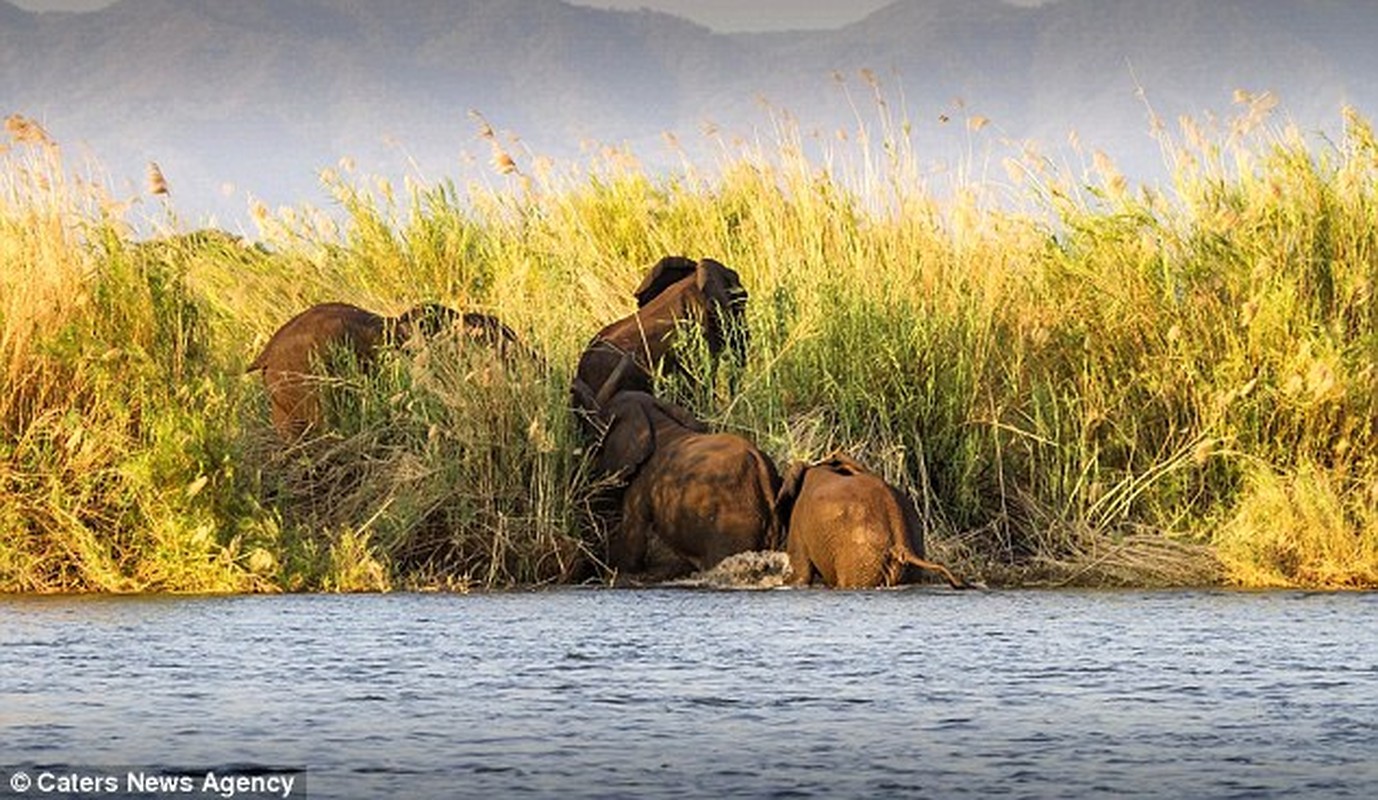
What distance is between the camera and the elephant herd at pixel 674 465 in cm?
1129

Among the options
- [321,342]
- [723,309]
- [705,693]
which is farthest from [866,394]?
[705,693]

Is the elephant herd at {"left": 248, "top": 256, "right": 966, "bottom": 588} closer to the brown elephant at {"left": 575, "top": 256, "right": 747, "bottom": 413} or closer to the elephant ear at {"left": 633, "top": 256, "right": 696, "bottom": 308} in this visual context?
the brown elephant at {"left": 575, "top": 256, "right": 747, "bottom": 413}

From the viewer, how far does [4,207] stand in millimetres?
12109

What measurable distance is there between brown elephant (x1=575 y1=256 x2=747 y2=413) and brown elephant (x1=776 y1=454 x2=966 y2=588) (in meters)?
1.70

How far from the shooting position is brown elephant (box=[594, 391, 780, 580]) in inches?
457

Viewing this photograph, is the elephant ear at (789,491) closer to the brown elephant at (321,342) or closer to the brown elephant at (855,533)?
the brown elephant at (855,533)

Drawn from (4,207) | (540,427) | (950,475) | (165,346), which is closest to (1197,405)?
(950,475)

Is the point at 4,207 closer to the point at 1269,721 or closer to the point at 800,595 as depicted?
the point at 800,595

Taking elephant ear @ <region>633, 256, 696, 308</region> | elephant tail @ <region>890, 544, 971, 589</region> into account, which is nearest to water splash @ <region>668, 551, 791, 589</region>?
elephant tail @ <region>890, 544, 971, 589</region>

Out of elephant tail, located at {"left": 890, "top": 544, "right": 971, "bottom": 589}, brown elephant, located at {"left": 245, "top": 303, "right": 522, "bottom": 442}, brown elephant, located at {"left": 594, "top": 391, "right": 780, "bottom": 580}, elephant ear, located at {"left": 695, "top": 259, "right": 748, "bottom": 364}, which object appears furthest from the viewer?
elephant ear, located at {"left": 695, "top": 259, "right": 748, "bottom": 364}

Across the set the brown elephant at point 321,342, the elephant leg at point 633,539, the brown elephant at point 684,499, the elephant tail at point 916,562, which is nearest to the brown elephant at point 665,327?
the brown elephant at point 321,342

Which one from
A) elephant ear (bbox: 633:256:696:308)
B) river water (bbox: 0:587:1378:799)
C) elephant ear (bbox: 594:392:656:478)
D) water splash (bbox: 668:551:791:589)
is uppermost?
elephant ear (bbox: 633:256:696:308)

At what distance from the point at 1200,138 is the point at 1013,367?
8.49 ft

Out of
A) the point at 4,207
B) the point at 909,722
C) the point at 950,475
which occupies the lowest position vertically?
the point at 909,722
